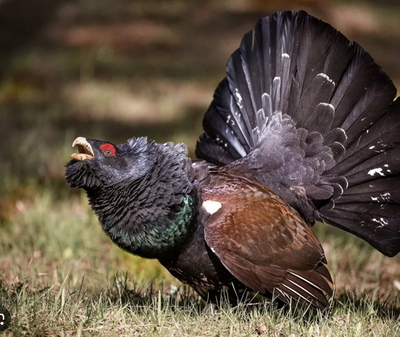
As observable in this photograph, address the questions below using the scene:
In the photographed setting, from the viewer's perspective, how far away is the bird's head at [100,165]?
4.65 meters

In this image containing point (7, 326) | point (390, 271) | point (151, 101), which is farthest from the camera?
point (151, 101)

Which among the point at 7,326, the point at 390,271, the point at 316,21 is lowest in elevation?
the point at 7,326

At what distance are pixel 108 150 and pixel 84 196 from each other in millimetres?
3308

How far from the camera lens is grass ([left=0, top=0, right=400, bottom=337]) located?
4508 millimetres

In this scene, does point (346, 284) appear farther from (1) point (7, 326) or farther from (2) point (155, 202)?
(1) point (7, 326)

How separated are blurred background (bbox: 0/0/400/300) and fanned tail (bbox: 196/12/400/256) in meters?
1.07

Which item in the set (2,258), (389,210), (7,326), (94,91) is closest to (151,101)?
(94,91)

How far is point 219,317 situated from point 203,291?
61 centimetres

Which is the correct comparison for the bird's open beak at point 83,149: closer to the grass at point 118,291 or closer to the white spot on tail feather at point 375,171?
the grass at point 118,291

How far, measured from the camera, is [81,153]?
4.74m

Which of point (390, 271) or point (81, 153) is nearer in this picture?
point (81, 153)

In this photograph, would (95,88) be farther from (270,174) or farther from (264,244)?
(264,244)

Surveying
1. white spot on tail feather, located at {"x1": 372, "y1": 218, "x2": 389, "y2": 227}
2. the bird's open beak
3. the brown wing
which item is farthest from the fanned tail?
the bird's open beak

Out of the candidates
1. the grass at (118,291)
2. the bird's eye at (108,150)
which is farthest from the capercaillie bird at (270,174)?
the grass at (118,291)
